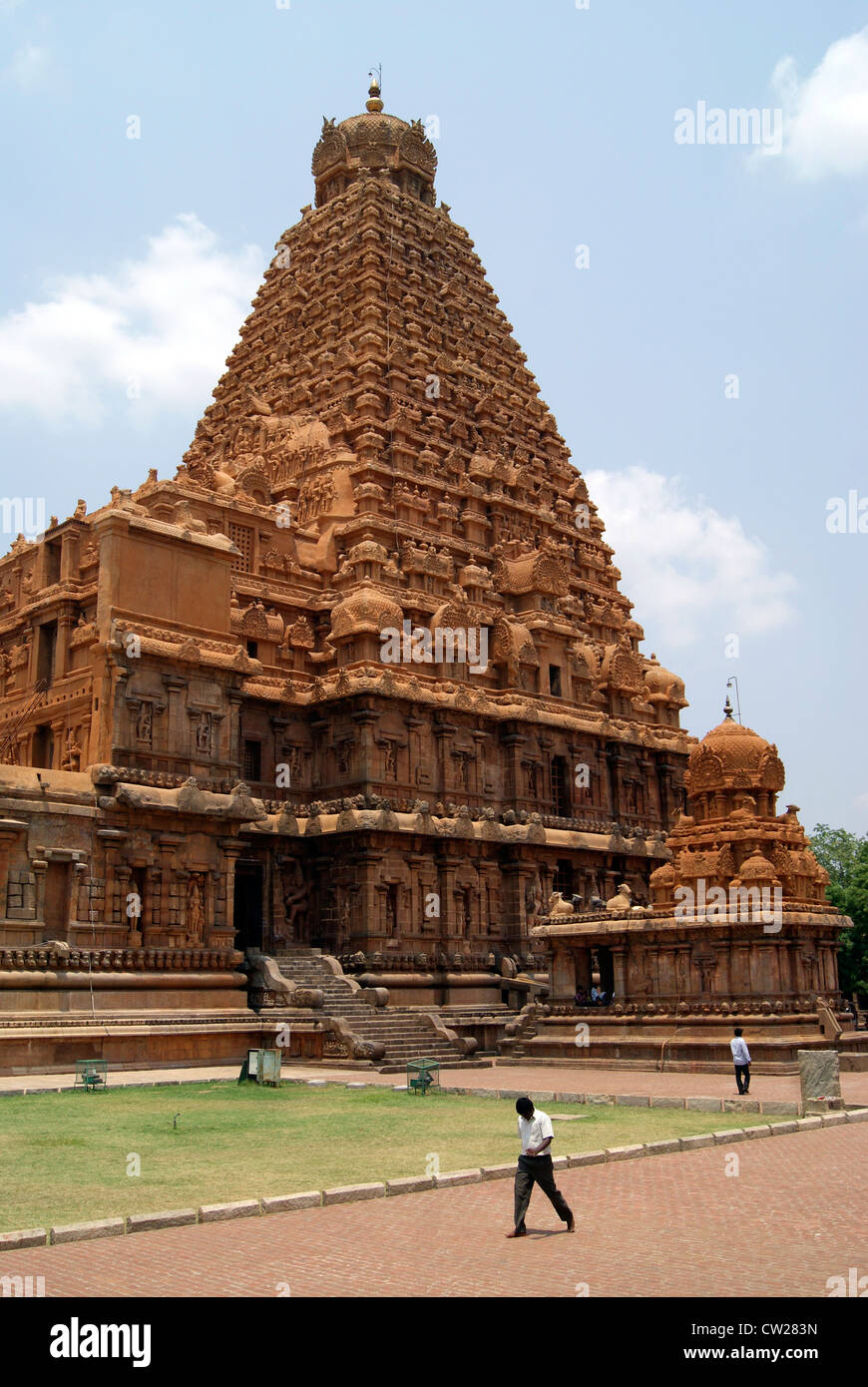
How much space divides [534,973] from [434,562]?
1678cm

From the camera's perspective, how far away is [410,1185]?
14.4m

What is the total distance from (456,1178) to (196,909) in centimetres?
2318

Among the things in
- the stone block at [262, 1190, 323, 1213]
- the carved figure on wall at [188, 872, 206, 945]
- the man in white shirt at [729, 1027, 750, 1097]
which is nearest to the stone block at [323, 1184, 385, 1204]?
the stone block at [262, 1190, 323, 1213]

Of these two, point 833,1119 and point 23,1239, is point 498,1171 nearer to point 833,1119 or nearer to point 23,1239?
point 23,1239

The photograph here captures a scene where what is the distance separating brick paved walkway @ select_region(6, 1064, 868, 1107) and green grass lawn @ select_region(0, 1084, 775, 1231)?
2.39 meters

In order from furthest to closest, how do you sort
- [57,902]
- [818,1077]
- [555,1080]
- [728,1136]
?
[57,902] < [555,1080] < [818,1077] < [728,1136]

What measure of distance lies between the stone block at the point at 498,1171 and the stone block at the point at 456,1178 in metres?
0.13

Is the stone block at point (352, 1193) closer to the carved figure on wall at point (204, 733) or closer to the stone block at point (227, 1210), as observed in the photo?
the stone block at point (227, 1210)

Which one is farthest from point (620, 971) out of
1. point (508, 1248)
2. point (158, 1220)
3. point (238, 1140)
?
point (508, 1248)

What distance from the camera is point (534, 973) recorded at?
148 ft

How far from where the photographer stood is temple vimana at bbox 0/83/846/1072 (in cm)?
3369

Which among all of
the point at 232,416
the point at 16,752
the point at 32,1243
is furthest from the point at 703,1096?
the point at 232,416

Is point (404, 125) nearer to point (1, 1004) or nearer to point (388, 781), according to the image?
point (388, 781)

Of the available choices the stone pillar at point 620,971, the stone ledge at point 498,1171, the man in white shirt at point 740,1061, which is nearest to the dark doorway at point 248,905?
the stone pillar at point 620,971
